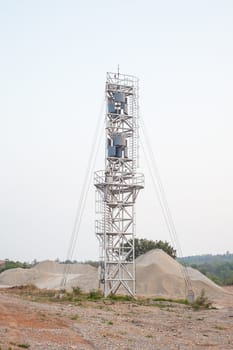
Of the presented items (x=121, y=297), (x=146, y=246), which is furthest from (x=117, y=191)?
(x=146, y=246)

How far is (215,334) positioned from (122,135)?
18307mm

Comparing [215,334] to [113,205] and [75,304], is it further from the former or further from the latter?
[113,205]

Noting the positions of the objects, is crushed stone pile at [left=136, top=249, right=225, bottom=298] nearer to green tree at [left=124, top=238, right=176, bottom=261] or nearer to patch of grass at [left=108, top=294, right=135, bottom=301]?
patch of grass at [left=108, top=294, right=135, bottom=301]

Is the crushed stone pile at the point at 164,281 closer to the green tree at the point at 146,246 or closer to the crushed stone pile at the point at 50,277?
the crushed stone pile at the point at 50,277

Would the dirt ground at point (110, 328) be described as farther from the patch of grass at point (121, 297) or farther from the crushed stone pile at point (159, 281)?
the crushed stone pile at point (159, 281)

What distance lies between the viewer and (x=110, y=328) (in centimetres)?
2041

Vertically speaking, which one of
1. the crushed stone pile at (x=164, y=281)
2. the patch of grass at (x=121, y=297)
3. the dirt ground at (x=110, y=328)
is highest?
the crushed stone pile at (x=164, y=281)

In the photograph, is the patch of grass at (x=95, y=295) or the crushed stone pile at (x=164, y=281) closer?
the patch of grass at (x=95, y=295)

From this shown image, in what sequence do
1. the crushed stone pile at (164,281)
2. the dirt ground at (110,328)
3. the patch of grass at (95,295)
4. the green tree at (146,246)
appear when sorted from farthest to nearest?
the green tree at (146,246), the crushed stone pile at (164,281), the patch of grass at (95,295), the dirt ground at (110,328)

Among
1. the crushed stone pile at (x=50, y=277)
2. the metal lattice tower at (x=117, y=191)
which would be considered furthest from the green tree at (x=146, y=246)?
the metal lattice tower at (x=117, y=191)

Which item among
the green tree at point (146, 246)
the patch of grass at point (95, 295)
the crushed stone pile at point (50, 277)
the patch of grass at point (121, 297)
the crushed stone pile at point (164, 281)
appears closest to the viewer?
the patch of grass at point (95, 295)

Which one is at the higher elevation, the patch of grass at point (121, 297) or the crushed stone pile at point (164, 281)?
the crushed stone pile at point (164, 281)

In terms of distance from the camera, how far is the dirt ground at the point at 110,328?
16.8 metres

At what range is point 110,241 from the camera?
1396 inches
